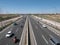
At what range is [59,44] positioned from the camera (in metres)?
25.2

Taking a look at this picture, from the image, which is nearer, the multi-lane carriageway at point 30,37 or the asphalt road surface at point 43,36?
the multi-lane carriageway at point 30,37

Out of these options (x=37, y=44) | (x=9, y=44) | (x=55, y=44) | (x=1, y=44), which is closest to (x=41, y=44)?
(x=37, y=44)

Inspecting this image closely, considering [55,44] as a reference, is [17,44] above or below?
below

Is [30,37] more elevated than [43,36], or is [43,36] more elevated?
[30,37]

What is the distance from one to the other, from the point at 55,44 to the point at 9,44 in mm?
12067

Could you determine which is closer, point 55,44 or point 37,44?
point 55,44

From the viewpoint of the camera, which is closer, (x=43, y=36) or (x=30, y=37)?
(x=30, y=37)

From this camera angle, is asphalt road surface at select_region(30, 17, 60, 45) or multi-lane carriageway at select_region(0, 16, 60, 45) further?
asphalt road surface at select_region(30, 17, 60, 45)

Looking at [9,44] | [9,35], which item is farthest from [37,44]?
[9,35]

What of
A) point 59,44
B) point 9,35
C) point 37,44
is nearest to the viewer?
point 59,44

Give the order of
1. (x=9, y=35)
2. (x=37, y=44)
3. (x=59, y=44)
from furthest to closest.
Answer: (x=9, y=35) < (x=37, y=44) < (x=59, y=44)

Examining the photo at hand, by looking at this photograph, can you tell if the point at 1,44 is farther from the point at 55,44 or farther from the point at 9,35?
the point at 55,44

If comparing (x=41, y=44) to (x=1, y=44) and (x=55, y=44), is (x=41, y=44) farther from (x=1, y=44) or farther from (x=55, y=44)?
(x=1, y=44)

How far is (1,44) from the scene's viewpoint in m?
31.8
